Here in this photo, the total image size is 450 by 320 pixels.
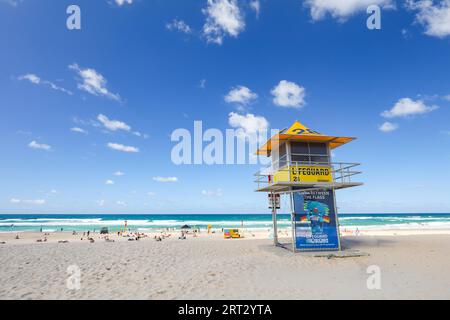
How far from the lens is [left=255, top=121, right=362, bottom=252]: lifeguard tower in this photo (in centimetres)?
1394

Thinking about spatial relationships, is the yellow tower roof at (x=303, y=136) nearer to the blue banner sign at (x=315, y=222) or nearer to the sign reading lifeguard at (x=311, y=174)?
the sign reading lifeguard at (x=311, y=174)

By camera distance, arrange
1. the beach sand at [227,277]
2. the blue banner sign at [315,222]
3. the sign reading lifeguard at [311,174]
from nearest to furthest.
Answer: the beach sand at [227,277], the sign reading lifeguard at [311,174], the blue banner sign at [315,222]

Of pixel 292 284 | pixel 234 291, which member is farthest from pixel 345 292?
pixel 234 291

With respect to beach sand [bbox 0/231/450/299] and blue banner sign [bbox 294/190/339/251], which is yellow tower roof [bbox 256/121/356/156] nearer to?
blue banner sign [bbox 294/190/339/251]

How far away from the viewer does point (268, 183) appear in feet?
48.9

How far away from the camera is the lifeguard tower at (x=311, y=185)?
45.7 feet

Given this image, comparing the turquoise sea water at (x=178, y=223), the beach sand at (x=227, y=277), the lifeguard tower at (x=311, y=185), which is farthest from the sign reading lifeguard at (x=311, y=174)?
the turquoise sea water at (x=178, y=223)

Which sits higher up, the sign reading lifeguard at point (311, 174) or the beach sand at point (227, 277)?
the sign reading lifeguard at point (311, 174)

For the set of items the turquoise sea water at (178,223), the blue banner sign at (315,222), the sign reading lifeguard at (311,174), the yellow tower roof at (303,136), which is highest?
the yellow tower roof at (303,136)

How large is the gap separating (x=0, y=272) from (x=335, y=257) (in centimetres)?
1465

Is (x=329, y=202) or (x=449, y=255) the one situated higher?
(x=329, y=202)

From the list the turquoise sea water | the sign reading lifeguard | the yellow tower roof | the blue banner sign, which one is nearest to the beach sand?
the blue banner sign

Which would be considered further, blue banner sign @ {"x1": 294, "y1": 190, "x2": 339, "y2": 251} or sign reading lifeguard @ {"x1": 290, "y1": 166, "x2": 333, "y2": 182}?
blue banner sign @ {"x1": 294, "y1": 190, "x2": 339, "y2": 251}
